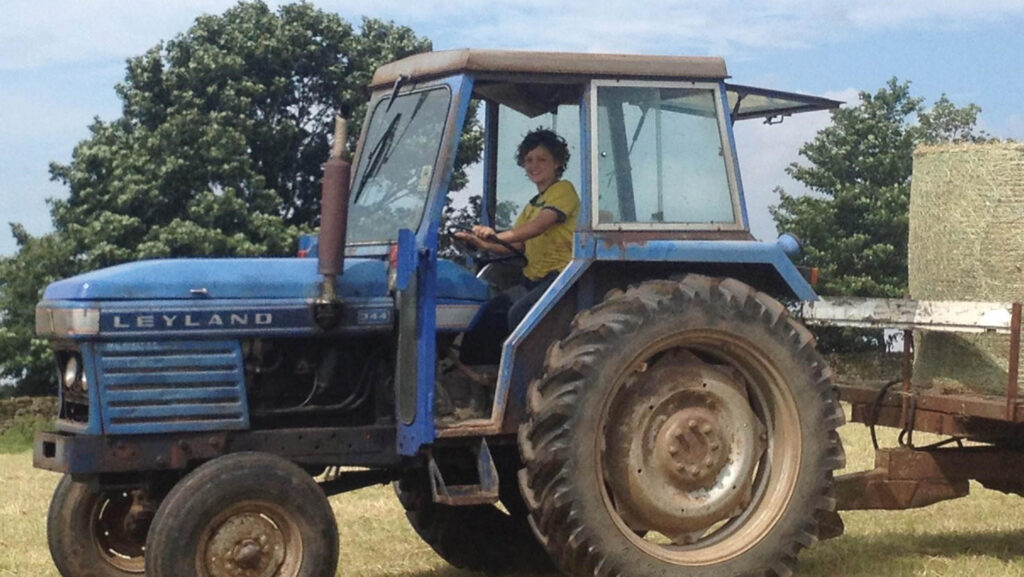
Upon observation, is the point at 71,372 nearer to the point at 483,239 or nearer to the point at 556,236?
the point at 483,239

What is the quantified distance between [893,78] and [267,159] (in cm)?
1494

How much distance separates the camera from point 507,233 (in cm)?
672

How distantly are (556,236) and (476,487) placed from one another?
1240 millimetres

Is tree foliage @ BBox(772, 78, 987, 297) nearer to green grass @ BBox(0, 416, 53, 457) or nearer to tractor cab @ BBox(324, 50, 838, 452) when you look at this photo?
green grass @ BBox(0, 416, 53, 457)

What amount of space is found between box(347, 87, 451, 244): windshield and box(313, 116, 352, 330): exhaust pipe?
1.53 feet

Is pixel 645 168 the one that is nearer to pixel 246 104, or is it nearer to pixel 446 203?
pixel 446 203

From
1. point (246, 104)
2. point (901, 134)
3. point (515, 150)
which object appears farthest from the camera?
point (901, 134)

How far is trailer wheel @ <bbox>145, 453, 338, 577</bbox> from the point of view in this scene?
18.9ft

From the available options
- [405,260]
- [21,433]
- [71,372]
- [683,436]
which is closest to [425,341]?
[405,260]

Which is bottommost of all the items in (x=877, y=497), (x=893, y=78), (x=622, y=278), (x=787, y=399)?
(x=877, y=497)

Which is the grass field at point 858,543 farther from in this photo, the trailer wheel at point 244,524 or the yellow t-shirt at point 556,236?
the yellow t-shirt at point 556,236

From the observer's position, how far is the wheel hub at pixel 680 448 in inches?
259

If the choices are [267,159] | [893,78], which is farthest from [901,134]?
[267,159]

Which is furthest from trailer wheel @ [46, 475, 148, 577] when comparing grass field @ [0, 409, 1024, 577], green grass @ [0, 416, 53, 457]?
green grass @ [0, 416, 53, 457]
